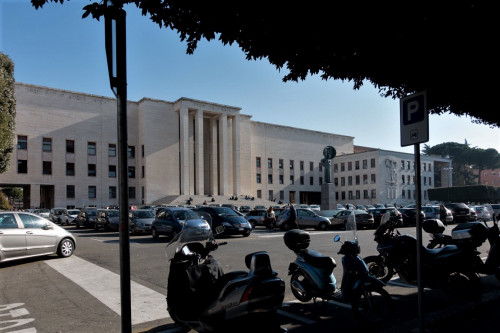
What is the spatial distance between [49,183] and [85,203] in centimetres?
575

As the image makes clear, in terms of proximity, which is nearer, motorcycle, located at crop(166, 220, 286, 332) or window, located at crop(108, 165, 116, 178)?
motorcycle, located at crop(166, 220, 286, 332)

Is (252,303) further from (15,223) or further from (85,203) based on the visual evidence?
(85,203)

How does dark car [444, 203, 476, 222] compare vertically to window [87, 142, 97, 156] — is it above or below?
below

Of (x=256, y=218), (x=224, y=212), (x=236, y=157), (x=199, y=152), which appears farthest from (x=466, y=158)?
(x=224, y=212)

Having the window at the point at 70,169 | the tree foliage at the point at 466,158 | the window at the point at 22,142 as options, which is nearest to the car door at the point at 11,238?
the window at the point at 22,142

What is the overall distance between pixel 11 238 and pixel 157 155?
5234cm

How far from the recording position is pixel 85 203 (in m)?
56.1

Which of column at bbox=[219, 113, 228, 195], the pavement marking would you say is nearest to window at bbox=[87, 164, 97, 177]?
column at bbox=[219, 113, 228, 195]

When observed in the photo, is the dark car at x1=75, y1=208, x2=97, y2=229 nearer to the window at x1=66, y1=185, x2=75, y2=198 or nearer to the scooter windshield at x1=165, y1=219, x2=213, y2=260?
the scooter windshield at x1=165, y1=219, x2=213, y2=260

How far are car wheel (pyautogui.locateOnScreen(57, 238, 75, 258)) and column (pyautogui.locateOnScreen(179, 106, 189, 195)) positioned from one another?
50584 millimetres

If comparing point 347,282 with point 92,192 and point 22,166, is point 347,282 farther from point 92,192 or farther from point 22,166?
point 92,192

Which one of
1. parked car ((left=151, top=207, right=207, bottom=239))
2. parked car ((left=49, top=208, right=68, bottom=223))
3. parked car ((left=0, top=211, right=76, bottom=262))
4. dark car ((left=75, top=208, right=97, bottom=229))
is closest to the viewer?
parked car ((left=0, top=211, right=76, bottom=262))

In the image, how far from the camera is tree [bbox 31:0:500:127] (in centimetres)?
393

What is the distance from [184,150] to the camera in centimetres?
6238
